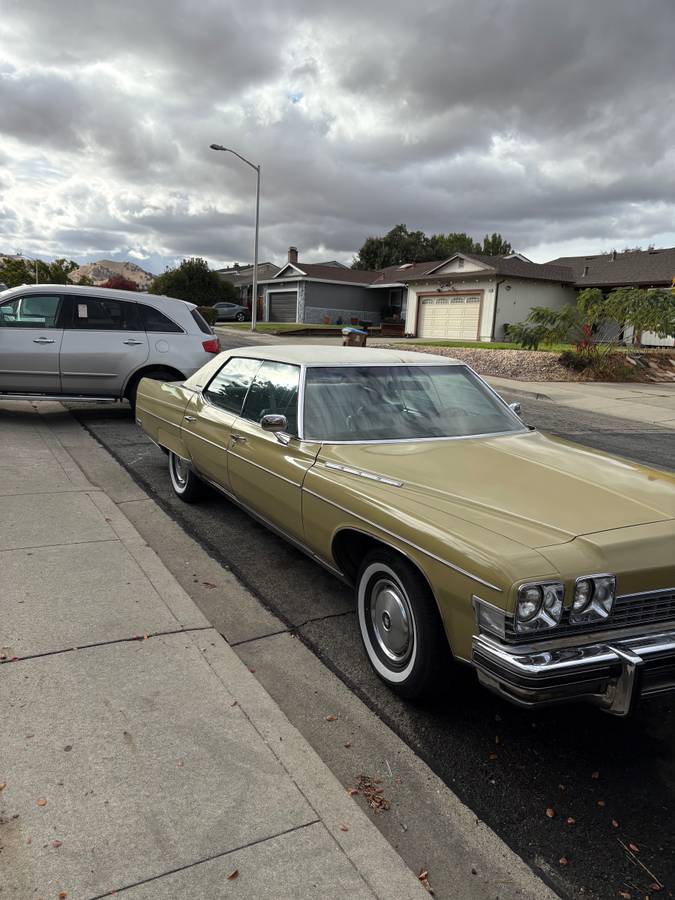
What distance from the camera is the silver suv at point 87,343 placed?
28.0 ft

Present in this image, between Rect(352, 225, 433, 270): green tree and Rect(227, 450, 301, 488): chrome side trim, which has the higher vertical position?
Rect(352, 225, 433, 270): green tree

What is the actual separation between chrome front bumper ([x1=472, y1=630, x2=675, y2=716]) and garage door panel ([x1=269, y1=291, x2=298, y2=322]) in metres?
43.2

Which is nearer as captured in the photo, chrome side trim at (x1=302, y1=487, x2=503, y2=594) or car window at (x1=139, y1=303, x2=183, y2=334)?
chrome side trim at (x1=302, y1=487, x2=503, y2=594)

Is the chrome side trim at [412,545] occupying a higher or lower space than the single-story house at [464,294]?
lower

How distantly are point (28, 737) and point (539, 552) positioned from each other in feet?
→ 6.87

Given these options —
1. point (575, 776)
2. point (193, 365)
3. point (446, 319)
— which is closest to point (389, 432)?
point (575, 776)

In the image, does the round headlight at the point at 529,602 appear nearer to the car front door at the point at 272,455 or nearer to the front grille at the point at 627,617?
the front grille at the point at 627,617

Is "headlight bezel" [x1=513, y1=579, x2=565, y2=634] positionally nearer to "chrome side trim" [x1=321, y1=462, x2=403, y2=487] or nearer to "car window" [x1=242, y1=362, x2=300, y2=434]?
"chrome side trim" [x1=321, y1=462, x2=403, y2=487]

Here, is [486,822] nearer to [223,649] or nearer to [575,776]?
[575,776]

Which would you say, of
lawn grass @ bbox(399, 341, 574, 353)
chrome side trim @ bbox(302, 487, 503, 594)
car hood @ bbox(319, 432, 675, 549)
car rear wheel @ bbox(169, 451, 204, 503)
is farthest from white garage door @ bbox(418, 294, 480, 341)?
chrome side trim @ bbox(302, 487, 503, 594)

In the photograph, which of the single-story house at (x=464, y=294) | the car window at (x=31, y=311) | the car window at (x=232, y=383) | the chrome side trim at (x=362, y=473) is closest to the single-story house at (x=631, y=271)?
the single-story house at (x=464, y=294)

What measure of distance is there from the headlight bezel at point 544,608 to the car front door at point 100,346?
24.8 feet

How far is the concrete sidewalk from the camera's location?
6.58ft

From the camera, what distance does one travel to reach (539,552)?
7.91ft
